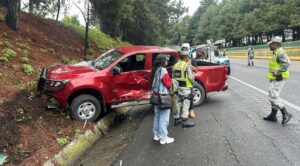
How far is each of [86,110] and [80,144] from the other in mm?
1748

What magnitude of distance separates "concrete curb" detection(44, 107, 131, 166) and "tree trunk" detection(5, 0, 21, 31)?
847cm

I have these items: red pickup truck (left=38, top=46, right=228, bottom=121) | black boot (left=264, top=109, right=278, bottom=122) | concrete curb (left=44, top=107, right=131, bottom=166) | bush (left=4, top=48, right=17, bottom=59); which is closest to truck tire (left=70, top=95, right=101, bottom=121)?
red pickup truck (left=38, top=46, right=228, bottom=121)

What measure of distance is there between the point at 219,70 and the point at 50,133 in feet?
18.6

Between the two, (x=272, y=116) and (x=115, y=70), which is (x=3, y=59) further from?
(x=272, y=116)

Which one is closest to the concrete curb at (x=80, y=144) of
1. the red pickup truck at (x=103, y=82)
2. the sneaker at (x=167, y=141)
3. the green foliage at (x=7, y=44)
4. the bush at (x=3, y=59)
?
the red pickup truck at (x=103, y=82)

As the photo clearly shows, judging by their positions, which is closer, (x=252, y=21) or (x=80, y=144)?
(x=80, y=144)

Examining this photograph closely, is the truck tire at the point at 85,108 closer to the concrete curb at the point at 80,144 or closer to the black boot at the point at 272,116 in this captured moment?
the concrete curb at the point at 80,144

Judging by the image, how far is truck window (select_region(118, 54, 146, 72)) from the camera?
392 inches

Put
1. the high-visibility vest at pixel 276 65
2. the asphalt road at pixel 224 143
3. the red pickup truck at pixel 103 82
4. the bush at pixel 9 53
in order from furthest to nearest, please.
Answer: the bush at pixel 9 53, the red pickup truck at pixel 103 82, the high-visibility vest at pixel 276 65, the asphalt road at pixel 224 143

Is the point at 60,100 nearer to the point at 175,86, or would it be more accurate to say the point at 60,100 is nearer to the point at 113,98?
the point at 113,98

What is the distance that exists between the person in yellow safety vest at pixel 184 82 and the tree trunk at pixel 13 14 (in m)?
10.1

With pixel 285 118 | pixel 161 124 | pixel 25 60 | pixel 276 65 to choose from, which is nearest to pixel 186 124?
pixel 161 124

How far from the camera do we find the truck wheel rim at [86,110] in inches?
360

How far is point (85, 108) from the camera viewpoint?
918 centimetres
